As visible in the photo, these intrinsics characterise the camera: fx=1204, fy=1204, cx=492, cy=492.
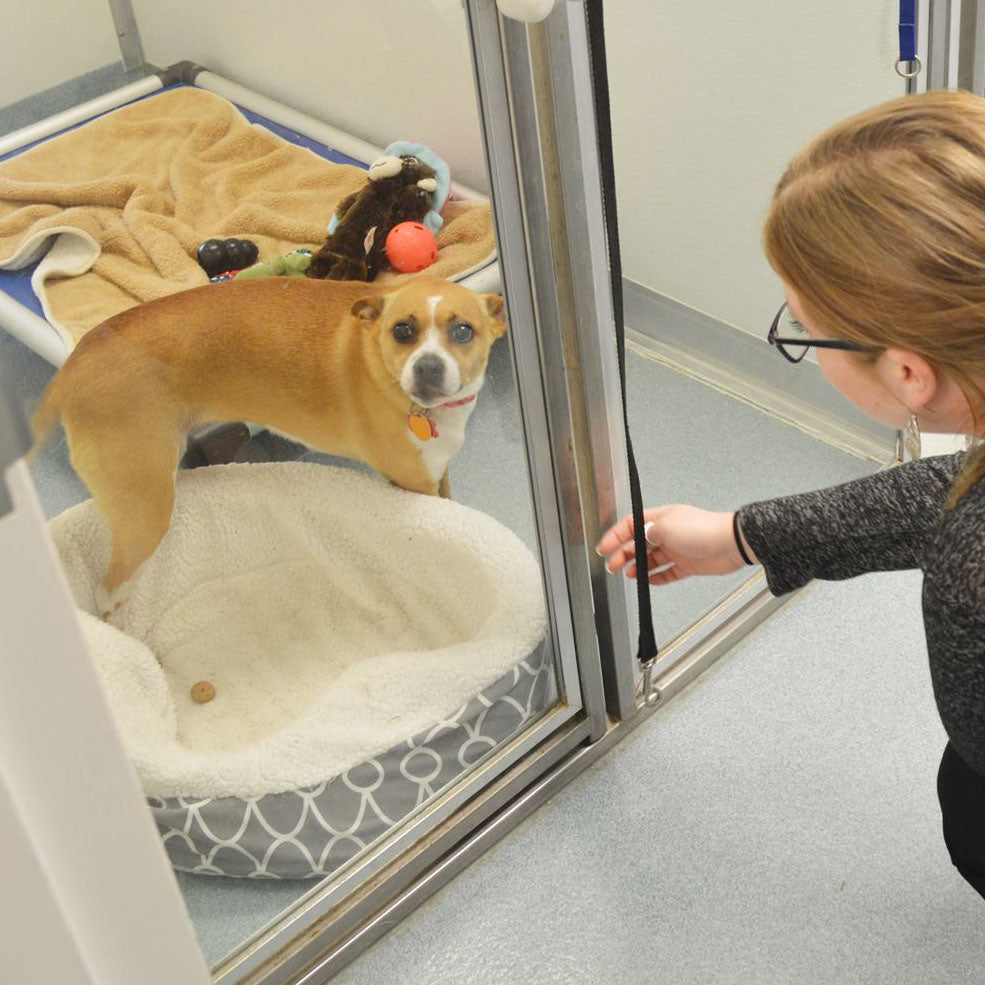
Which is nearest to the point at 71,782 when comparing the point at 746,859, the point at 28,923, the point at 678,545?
the point at 28,923

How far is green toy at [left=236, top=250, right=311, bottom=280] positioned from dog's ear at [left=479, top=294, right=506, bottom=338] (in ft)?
0.54

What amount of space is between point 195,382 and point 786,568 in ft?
1.84

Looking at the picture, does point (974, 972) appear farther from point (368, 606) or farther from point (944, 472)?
point (368, 606)

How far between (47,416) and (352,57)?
39 cm

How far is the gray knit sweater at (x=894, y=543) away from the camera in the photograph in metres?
0.88

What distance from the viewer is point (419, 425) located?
1.16m

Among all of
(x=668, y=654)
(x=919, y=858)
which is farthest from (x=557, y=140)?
(x=919, y=858)

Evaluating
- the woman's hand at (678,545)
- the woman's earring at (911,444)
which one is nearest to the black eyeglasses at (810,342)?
the woman's hand at (678,545)

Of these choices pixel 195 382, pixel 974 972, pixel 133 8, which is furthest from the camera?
pixel 974 972

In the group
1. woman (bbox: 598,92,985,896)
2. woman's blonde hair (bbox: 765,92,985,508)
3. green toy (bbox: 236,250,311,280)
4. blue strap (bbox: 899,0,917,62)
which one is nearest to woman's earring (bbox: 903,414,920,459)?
blue strap (bbox: 899,0,917,62)

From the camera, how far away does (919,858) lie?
1.34 meters

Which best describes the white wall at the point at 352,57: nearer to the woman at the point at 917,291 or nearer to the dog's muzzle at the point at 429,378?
the dog's muzzle at the point at 429,378

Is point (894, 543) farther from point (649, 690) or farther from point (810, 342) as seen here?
point (649, 690)

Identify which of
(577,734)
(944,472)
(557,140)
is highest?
(557,140)
